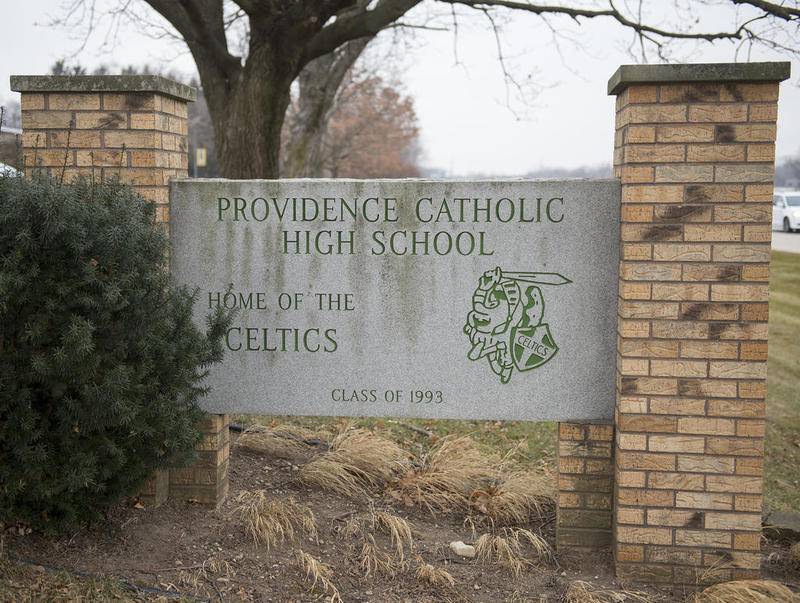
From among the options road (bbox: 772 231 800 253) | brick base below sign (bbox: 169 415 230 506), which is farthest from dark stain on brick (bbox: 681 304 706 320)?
road (bbox: 772 231 800 253)

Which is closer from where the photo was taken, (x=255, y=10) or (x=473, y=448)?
(x=473, y=448)

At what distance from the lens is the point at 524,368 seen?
13.9 ft

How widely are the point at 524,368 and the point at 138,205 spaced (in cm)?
202

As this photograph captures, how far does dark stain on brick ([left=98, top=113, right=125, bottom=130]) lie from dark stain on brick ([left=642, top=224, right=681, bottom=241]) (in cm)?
261

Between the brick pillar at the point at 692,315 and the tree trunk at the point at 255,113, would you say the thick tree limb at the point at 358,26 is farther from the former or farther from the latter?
the brick pillar at the point at 692,315

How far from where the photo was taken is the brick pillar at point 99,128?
13.6 ft

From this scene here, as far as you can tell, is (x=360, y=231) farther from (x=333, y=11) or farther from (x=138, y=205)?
(x=333, y=11)

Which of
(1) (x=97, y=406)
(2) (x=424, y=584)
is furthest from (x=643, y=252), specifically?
(1) (x=97, y=406)

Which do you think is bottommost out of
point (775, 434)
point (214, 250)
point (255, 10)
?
point (775, 434)

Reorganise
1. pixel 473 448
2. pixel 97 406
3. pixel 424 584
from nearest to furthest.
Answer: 1. pixel 97 406
2. pixel 424 584
3. pixel 473 448

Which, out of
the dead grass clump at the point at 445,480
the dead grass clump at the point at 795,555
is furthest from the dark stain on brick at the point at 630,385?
the dead grass clump at the point at 445,480

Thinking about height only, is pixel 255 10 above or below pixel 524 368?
above

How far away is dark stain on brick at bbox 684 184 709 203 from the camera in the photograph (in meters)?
3.83

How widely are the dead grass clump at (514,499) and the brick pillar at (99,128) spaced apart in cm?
241
